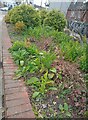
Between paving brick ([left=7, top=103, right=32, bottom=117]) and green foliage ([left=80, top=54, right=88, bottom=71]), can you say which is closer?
paving brick ([left=7, top=103, right=32, bottom=117])

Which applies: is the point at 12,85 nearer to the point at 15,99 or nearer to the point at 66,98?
the point at 15,99

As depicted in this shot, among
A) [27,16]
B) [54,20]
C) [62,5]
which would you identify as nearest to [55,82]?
[27,16]

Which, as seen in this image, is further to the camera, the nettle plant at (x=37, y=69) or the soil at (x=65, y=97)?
the nettle plant at (x=37, y=69)

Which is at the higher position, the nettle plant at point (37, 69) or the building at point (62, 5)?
the building at point (62, 5)

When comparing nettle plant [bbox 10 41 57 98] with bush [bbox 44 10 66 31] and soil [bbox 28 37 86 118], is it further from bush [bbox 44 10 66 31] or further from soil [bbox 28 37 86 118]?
bush [bbox 44 10 66 31]

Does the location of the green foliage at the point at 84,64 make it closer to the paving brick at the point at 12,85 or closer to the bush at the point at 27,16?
the paving brick at the point at 12,85

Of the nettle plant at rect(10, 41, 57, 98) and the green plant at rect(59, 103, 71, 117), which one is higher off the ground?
the nettle plant at rect(10, 41, 57, 98)

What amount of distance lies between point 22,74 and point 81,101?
1062mm

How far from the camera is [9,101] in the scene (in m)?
2.57

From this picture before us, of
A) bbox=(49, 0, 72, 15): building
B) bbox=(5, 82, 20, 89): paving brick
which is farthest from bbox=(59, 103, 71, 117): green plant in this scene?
bbox=(49, 0, 72, 15): building

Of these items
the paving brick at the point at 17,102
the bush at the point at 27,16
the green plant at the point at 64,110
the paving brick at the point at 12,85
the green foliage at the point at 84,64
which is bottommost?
the green plant at the point at 64,110

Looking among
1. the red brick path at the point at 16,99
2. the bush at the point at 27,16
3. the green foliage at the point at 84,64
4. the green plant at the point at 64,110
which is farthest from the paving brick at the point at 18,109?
the bush at the point at 27,16

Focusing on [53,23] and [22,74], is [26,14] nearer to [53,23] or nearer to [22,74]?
[53,23]

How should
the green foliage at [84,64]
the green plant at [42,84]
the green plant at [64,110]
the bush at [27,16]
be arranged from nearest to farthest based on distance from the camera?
the green plant at [64,110], the green plant at [42,84], the green foliage at [84,64], the bush at [27,16]
